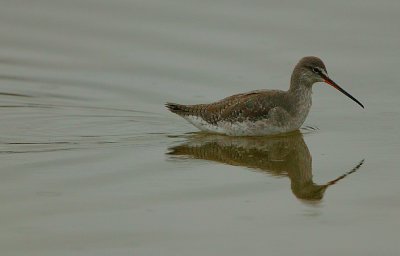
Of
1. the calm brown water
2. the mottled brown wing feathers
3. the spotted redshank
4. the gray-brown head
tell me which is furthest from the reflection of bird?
the gray-brown head

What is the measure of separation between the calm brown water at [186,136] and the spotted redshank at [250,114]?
0.22 metres

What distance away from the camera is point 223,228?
32.7ft

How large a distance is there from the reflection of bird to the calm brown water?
0.03m

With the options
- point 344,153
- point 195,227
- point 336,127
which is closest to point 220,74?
point 336,127

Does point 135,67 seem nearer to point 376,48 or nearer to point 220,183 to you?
point 376,48

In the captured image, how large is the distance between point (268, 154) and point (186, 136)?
5.28 ft

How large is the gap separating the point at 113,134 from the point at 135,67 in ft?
9.55

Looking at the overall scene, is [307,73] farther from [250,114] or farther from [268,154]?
[268,154]

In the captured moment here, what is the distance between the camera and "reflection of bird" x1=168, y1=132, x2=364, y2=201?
38.7 ft

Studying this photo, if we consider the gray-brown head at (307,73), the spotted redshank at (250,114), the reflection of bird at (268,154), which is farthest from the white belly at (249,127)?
the gray-brown head at (307,73)

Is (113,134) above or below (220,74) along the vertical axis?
below

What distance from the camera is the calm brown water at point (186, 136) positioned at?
389 inches

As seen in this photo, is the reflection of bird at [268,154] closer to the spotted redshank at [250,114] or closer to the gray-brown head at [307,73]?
the spotted redshank at [250,114]

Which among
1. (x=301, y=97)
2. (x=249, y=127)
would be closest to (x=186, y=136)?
(x=249, y=127)
